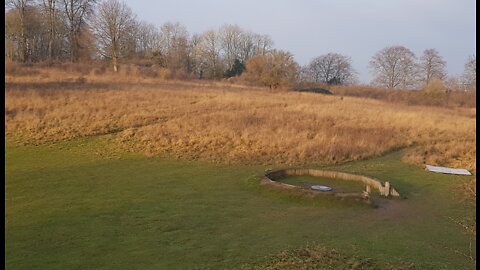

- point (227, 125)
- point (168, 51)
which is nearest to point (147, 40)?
point (168, 51)

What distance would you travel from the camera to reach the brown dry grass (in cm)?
1675

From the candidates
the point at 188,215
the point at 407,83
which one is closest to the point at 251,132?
the point at 188,215

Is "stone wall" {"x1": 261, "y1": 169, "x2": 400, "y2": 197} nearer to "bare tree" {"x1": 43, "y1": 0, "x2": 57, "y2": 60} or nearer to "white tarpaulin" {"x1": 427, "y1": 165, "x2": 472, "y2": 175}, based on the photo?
"white tarpaulin" {"x1": 427, "y1": 165, "x2": 472, "y2": 175}

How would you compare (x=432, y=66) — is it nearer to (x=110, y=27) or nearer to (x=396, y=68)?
(x=396, y=68)

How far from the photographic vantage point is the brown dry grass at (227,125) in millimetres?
16750

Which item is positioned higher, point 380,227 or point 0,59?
point 0,59

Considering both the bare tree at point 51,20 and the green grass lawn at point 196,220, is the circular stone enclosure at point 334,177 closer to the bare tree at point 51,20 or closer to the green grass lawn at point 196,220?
the green grass lawn at point 196,220

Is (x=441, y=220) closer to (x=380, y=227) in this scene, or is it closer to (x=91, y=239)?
(x=380, y=227)

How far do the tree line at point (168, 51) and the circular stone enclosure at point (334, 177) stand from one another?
2755 cm

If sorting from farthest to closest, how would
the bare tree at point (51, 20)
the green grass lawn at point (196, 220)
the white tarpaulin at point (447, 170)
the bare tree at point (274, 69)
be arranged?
the bare tree at point (51, 20) < the bare tree at point (274, 69) < the white tarpaulin at point (447, 170) < the green grass lawn at point (196, 220)

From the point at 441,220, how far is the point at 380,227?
162 cm

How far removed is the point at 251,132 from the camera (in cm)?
1903

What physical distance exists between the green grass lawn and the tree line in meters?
28.5

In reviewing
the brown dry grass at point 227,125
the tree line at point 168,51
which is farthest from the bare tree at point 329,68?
the brown dry grass at point 227,125
